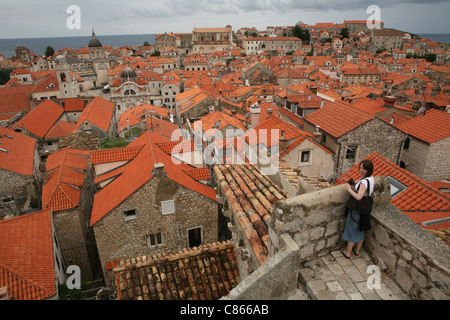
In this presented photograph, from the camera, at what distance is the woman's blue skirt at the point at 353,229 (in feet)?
14.8

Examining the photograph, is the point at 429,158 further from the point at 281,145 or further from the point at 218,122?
the point at 218,122

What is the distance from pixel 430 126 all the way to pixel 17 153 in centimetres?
Answer: 2976

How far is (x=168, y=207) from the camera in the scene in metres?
12.1

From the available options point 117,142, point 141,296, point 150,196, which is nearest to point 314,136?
point 150,196

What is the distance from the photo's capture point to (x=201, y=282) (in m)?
7.27

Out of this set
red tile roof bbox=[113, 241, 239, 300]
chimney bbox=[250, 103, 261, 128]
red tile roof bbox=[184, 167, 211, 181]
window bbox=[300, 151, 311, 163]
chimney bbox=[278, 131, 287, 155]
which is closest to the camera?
red tile roof bbox=[113, 241, 239, 300]

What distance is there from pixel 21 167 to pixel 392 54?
15235 cm

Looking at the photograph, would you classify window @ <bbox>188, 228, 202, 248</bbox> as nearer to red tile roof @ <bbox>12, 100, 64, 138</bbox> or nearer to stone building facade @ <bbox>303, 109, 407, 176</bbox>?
stone building facade @ <bbox>303, 109, 407, 176</bbox>

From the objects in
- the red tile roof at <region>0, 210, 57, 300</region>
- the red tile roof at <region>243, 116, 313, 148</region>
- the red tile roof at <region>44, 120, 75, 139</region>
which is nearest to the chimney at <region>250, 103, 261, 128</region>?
the red tile roof at <region>243, 116, 313, 148</region>

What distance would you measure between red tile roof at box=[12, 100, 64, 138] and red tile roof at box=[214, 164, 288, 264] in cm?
3500

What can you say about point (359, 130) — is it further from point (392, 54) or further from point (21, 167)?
point (392, 54)

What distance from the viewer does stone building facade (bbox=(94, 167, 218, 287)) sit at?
11.6 metres

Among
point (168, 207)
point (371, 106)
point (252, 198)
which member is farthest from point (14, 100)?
point (252, 198)

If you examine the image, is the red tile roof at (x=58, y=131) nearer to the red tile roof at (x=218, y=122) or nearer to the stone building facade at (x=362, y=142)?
the red tile roof at (x=218, y=122)
